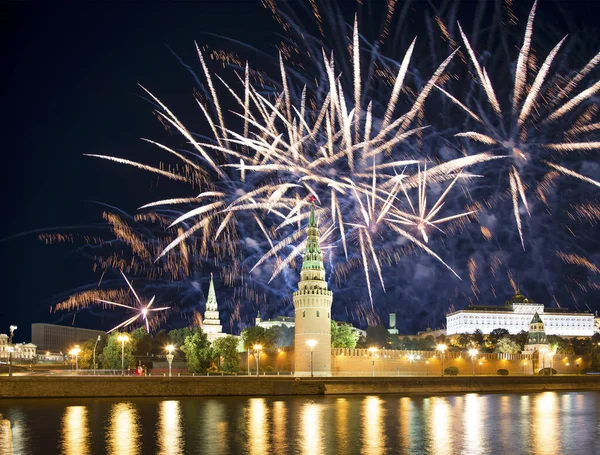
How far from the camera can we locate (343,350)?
77.4 meters

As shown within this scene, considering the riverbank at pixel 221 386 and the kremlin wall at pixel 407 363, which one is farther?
the kremlin wall at pixel 407 363

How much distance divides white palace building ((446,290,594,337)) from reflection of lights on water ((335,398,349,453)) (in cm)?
13650

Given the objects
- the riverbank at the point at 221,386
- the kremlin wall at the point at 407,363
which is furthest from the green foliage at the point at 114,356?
the riverbank at the point at 221,386

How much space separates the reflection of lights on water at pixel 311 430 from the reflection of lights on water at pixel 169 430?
4817 mm

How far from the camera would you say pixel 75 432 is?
30.8 metres

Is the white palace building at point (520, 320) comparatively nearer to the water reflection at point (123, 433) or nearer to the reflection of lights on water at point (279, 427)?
the reflection of lights on water at point (279, 427)

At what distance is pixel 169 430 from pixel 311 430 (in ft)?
20.7

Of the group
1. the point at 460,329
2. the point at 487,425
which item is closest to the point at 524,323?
the point at 460,329

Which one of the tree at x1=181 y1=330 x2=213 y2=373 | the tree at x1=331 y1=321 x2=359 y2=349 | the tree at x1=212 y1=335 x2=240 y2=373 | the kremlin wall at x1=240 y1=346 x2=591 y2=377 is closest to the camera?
the kremlin wall at x1=240 y1=346 x2=591 y2=377

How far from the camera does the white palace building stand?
180 meters

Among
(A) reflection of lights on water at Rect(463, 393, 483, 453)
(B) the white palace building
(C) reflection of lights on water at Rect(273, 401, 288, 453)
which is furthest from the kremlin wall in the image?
(B) the white palace building

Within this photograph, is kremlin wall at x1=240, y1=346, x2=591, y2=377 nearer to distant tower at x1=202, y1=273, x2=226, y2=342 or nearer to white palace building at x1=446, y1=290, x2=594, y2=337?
distant tower at x1=202, y1=273, x2=226, y2=342

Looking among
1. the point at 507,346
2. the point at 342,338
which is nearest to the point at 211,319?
the point at 342,338

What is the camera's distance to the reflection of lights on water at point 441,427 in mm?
27922
